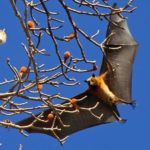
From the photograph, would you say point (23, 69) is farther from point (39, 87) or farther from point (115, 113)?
point (115, 113)

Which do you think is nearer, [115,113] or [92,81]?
[92,81]

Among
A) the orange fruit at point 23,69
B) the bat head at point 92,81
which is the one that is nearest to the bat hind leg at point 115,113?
the bat head at point 92,81

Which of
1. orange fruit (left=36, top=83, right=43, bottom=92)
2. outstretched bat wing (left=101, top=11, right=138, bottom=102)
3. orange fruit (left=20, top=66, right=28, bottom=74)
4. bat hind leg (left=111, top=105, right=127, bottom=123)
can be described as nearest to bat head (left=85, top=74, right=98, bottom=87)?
outstretched bat wing (left=101, top=11, right=138, bottom=102)

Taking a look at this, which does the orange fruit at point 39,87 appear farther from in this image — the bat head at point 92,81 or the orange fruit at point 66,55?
the bat head at point 92,81

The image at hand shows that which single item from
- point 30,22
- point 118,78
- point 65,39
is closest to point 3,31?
point 30,22

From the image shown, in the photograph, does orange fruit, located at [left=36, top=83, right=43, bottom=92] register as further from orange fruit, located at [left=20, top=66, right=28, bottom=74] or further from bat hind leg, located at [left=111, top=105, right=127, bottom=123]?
bat hind leg, located at [left=111, top=105, right=127, bottom=123]

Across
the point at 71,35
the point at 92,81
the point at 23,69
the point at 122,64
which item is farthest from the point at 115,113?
the point at 23,69

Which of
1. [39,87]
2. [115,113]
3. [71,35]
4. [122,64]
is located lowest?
[115,113]

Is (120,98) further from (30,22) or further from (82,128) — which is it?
(30,22)

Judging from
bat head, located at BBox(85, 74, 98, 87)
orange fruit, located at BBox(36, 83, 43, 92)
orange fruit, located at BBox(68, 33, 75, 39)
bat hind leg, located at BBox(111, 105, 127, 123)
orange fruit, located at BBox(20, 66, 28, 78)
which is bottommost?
bat hind leg, located at BBox(111, 105, 127, 123)

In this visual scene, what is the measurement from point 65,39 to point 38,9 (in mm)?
508

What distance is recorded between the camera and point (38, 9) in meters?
4.94

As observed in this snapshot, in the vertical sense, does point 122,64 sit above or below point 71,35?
below

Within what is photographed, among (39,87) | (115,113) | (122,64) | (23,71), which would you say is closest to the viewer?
(23,71)
